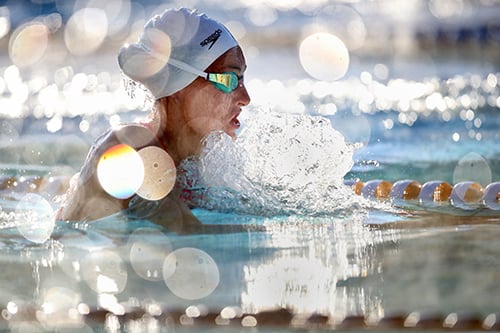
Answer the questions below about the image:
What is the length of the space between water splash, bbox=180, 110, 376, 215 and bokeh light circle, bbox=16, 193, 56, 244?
0.62 meters

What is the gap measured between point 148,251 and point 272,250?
432 millimetres

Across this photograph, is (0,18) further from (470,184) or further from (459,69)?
(470,184)

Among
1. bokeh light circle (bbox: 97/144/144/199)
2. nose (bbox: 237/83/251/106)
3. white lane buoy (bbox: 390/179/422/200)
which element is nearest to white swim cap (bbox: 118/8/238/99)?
nose (bbox: 237/83/251/106)

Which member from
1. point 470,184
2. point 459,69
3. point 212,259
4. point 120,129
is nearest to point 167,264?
point 212,259

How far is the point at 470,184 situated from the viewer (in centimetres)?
471

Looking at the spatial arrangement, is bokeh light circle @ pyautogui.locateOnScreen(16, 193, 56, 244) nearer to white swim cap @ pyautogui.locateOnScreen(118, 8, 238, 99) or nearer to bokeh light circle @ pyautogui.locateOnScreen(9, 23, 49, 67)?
white swim cap @ pyautogui.locateOnScreen(118, 8, 238, 99)

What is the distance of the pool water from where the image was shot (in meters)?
2.08

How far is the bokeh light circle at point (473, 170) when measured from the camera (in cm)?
610

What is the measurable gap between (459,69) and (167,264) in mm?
9997

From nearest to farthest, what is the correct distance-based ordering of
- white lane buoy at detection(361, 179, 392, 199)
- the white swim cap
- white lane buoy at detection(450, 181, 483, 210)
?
the white swim cap → white lane buoy at detection(450, 181, 483, 210) → white lane buoy at detection(361, 179, 392, 199)

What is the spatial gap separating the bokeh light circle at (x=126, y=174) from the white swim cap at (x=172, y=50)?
0.45m

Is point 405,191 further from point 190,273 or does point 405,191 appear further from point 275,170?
point 190,273

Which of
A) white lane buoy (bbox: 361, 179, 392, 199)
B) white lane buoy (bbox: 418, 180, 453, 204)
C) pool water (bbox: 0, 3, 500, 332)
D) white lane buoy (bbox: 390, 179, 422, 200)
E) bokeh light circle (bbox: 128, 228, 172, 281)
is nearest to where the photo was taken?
pool water (bbox: 0, 3, 500, 332)

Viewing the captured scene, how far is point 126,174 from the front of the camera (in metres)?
3.38
